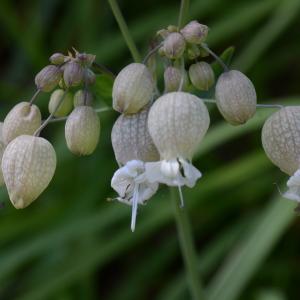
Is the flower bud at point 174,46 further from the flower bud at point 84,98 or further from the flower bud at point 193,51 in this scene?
the flower bud at point 84,98

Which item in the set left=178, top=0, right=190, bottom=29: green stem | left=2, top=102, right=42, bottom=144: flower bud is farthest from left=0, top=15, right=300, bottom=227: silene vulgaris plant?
left=178, top=0, right=190, bottom=29: green stem

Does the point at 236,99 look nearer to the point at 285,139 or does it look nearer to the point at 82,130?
the point at 285,139

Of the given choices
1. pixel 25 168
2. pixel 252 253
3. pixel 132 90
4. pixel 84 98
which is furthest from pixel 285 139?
pixel 252 253

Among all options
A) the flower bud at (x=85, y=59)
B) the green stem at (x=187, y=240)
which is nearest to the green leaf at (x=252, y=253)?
the green stem at (x=187, y=240)

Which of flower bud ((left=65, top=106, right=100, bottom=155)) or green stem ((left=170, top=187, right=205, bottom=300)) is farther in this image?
green stem ((left=170, top=187, right=205, bottom=300))

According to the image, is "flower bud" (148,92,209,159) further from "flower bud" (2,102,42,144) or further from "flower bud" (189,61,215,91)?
"flower bud" (2,102,42,144)

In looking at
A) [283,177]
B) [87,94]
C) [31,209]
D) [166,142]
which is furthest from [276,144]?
[31,209]

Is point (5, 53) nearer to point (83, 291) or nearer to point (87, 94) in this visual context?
point (83, 291)
